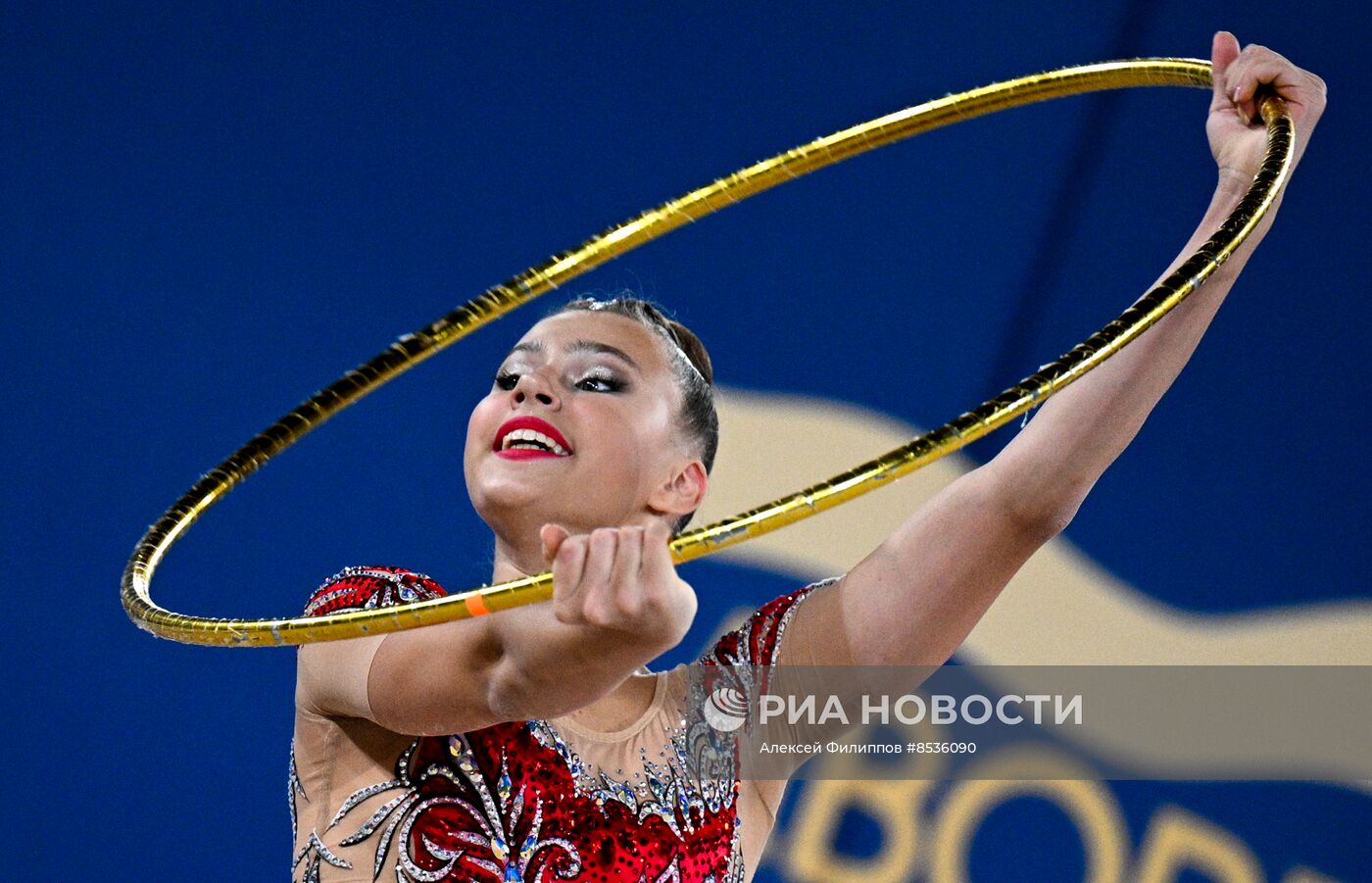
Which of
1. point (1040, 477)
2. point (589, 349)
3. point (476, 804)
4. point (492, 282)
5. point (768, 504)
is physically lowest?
point (476, 804)

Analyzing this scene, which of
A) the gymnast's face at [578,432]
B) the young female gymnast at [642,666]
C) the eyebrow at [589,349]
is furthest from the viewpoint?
the eyebrow at [589,349]

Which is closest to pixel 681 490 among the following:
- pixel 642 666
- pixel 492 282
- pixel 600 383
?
pixel 600 383

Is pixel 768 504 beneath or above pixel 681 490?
beneath

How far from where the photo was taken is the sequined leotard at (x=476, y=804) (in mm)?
1207

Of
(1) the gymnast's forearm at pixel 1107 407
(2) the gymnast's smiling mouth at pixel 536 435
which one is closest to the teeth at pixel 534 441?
(2) the gymnast's smiling mouth at pixel 536 435

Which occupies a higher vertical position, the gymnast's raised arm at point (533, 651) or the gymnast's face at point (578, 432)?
the gymnast's face at point (578, 432)

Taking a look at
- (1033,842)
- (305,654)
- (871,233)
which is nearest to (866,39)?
(871,233)

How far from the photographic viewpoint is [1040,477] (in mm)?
1340

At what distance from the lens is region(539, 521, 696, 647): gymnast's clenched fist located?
0.83 metres

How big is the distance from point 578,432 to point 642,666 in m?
0.28

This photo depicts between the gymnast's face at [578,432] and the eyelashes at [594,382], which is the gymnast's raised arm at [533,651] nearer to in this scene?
the gymnast's face at [578,432]

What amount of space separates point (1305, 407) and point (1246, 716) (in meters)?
0.52

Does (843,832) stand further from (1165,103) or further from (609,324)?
(1165,103)

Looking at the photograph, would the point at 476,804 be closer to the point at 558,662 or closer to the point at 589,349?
the point at 558,662
